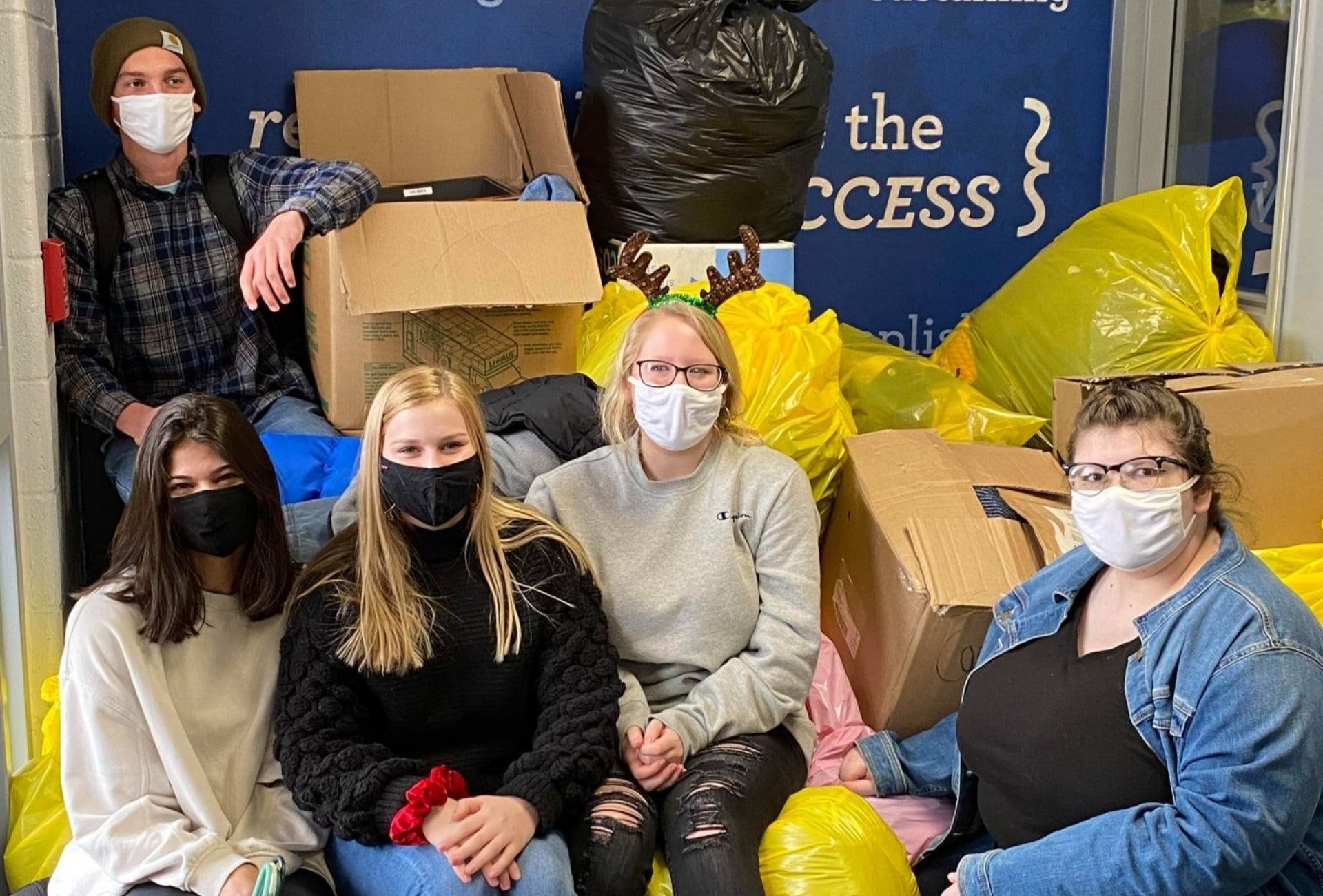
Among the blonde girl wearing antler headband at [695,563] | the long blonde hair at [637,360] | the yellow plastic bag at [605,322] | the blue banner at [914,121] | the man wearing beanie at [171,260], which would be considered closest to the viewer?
the blonde girl wearing antler headband at [695,563]

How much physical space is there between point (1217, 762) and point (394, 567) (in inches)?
42.1

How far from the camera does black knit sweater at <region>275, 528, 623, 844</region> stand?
71.5 inches

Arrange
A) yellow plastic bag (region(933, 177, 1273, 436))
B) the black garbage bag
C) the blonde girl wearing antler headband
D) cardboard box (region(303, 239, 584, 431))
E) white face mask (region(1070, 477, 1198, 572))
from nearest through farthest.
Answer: white face mask (region(1070, 477, 1198, 572)) < the blonde girl wearing antler headband < cardboard box (region(303, 239, 584, 431)) < yellow plastic bag (region(933, 177, 1273, 436)) < the black garbage bag

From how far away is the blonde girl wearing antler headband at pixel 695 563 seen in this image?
2.00 m

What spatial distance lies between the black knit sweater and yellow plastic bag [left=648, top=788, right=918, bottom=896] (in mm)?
232

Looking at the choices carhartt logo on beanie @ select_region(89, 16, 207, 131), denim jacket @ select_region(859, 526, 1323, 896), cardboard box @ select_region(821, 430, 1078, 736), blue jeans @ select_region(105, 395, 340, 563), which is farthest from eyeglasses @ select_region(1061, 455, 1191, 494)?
carhartt logo on beanie @ select_region(89, 16, 207, 131)

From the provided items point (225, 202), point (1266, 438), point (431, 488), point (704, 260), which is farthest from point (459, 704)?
point (1266, 438)

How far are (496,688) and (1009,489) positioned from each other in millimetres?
1003

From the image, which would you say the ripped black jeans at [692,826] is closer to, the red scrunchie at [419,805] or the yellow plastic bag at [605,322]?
the red scrunchie at [419,805]

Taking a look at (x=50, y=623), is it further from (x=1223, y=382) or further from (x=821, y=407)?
(x=1223, y=382)

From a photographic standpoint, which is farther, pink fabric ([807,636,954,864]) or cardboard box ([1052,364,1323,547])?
cardboard box ([1052,364,1323,547])

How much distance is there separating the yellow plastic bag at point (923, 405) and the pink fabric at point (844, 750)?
23.5 inches

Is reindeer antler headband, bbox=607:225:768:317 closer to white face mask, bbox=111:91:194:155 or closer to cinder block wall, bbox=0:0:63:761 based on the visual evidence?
white face mask, bbox=111:91:194:155

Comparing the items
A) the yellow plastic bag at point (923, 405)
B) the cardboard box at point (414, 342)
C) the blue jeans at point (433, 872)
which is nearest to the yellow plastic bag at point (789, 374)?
the cardboard box at point (414, 342)
